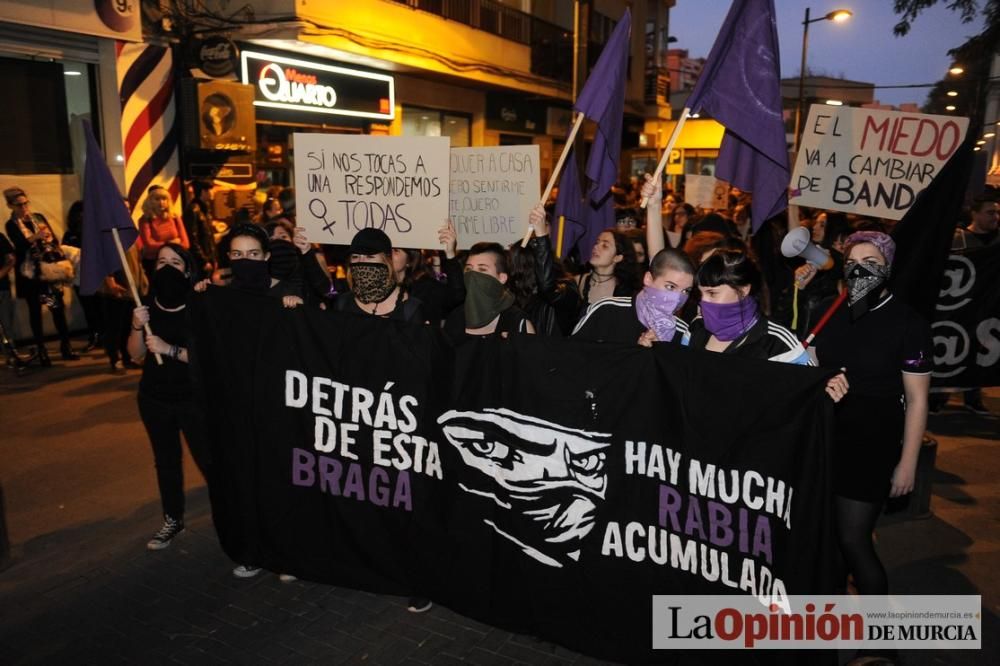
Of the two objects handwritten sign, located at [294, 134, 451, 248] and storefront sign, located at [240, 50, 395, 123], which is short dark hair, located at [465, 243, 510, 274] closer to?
handwritten sign, located at [294, 134, 451, 248]

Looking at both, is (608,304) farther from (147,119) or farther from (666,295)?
(147,119)

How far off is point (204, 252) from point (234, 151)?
243cm

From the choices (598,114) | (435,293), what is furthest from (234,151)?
(598,114)

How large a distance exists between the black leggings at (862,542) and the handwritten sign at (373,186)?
11.2 feet

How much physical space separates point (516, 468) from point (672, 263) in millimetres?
1410

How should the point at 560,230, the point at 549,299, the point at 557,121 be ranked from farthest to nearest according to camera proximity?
1. the point at 557,121
2. the point at 560,230
3. the point at 549,299

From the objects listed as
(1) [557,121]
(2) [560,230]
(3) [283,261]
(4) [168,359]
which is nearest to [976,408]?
(2) [560,230]

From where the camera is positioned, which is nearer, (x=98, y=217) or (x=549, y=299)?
(x=98, y=217)

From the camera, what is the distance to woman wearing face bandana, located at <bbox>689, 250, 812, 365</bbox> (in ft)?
11.7

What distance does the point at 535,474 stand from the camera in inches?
143

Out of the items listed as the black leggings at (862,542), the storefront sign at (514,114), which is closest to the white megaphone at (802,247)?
the black leggings at (862,542)

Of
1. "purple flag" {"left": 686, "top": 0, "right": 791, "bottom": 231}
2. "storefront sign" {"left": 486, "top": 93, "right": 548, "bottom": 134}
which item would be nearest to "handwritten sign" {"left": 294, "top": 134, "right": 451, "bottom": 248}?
"purple flag" {"left": 686, "top": 0, "right": 791, "bottom": 231}

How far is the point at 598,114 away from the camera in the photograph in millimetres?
5297

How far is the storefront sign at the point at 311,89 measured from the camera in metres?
13.6
